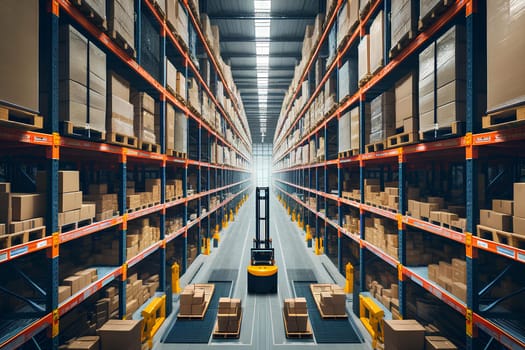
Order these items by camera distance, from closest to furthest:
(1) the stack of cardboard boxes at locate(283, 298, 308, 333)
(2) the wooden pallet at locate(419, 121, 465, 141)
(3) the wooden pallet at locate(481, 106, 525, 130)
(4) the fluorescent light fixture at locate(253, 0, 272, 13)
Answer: (3) the wooden pallet at locate(481, 106, 525, 130) < (2) the wooden pallet at locate(419, 121, 465, 141) < (1) the stack of cardboard boxes at locate(283, 298, 308, 333) < (4) the fluorescent light fixture at locate(253, 0, 272, 13)

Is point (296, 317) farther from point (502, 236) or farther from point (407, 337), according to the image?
point (502, 236)

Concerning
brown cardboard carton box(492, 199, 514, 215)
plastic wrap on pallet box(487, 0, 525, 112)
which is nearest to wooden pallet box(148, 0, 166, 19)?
plastic wrap on pallet box(487, 0, 525, 112)

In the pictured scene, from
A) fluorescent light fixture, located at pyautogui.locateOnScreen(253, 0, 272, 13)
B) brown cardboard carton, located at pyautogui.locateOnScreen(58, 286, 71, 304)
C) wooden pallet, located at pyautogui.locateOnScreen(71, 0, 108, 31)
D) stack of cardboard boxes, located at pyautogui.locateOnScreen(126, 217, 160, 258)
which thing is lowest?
brown cardboard carton, located at pyautogui.locateOnScreen(58, 286, 71, 304)

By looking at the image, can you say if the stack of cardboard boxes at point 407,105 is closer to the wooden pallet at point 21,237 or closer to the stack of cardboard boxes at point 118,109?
the stack of cardboard boxes at point 118,109

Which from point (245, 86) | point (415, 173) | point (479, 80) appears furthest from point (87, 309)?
point (245, 86)

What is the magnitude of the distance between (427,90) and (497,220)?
2.08m

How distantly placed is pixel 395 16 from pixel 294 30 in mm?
10979

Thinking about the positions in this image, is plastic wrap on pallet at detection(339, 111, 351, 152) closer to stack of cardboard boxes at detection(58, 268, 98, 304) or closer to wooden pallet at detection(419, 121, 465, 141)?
wooden pallet at detection(419, 121, 465, 141)

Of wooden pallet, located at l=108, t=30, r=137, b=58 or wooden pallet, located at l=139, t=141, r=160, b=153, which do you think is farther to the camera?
wooden pallet, located at l=139, t=141, r=160, b=153

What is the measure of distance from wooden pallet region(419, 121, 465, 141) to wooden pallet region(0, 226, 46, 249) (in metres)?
5.29

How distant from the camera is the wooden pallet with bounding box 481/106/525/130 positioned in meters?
2.61

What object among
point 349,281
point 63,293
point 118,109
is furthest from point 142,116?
point 349,281

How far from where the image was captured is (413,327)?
13.0 feet

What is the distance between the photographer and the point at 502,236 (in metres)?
2.98
